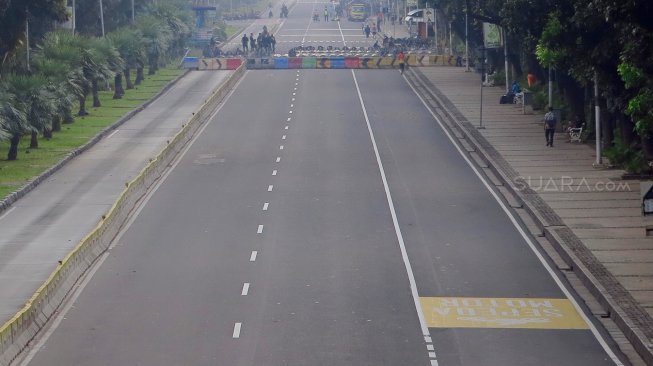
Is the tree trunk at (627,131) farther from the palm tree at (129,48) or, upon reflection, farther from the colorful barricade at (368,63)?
the colorful barricade at (368,63)

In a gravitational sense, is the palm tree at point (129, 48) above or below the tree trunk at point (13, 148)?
above

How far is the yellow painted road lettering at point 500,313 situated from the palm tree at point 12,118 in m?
25.1

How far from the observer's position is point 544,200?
39.8 meters

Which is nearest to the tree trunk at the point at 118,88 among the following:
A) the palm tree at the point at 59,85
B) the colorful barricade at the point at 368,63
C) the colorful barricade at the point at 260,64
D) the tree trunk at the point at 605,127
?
the palm tree at the point at 59,85

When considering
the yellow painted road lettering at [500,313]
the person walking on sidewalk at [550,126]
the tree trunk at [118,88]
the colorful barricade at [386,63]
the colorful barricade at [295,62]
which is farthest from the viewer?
the colorful barricade at [295,62]

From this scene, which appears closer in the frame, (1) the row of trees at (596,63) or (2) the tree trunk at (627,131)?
(1) the row of trees at (596,63)

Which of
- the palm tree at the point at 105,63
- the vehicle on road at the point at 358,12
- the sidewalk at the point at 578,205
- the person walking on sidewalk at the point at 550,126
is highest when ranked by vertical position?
the vehicle on road at the point at 358,12

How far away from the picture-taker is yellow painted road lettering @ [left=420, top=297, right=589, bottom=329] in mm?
26375

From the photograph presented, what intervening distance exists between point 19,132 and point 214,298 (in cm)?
2429

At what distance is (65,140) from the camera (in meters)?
57.5

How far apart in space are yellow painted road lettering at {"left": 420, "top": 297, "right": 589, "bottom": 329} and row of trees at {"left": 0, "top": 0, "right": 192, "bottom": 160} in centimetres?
2366

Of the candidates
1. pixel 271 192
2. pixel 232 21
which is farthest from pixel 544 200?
pixel 232 21

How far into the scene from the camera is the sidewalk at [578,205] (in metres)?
28.0

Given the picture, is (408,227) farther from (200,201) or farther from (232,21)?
(232,21)
